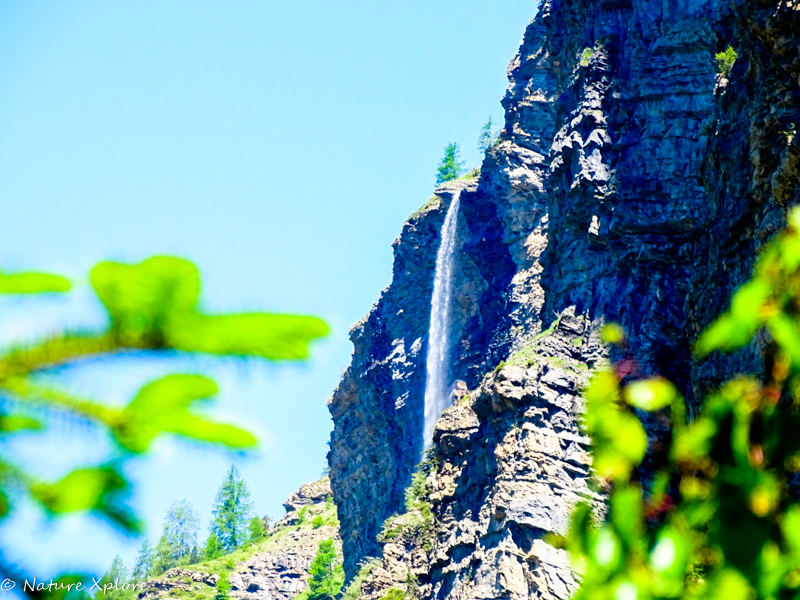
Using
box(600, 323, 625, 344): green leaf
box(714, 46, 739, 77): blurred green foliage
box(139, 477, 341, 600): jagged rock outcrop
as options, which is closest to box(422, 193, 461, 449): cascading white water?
box(139, 477, 341, 600): jagged rock outcrop

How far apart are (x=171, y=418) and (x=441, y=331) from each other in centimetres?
5797

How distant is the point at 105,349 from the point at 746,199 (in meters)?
17.7

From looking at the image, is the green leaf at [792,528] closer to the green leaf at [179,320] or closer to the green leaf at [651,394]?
the green leaf at [651,394]

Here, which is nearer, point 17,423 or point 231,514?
point 17,423

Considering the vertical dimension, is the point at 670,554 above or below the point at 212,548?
below

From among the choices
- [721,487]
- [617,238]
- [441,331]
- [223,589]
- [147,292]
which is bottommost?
[721,487]

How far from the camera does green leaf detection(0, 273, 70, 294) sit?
73.3 inches

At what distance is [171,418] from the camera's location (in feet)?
6.15

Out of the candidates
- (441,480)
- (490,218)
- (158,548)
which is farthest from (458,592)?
(158,548)

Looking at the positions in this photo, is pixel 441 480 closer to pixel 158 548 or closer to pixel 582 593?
pixel 582 593

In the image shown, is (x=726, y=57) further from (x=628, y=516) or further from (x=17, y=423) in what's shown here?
(x=17, y=423)

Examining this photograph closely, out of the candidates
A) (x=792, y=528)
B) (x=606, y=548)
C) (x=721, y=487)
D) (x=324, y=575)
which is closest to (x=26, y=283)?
(x=606, y=548)

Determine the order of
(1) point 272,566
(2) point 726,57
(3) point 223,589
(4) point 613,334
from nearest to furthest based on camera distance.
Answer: (4) point 613,334
(2) point 726,57
(3) point 223,589
(1) point 272,566

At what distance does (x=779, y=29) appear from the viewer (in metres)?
15.7
